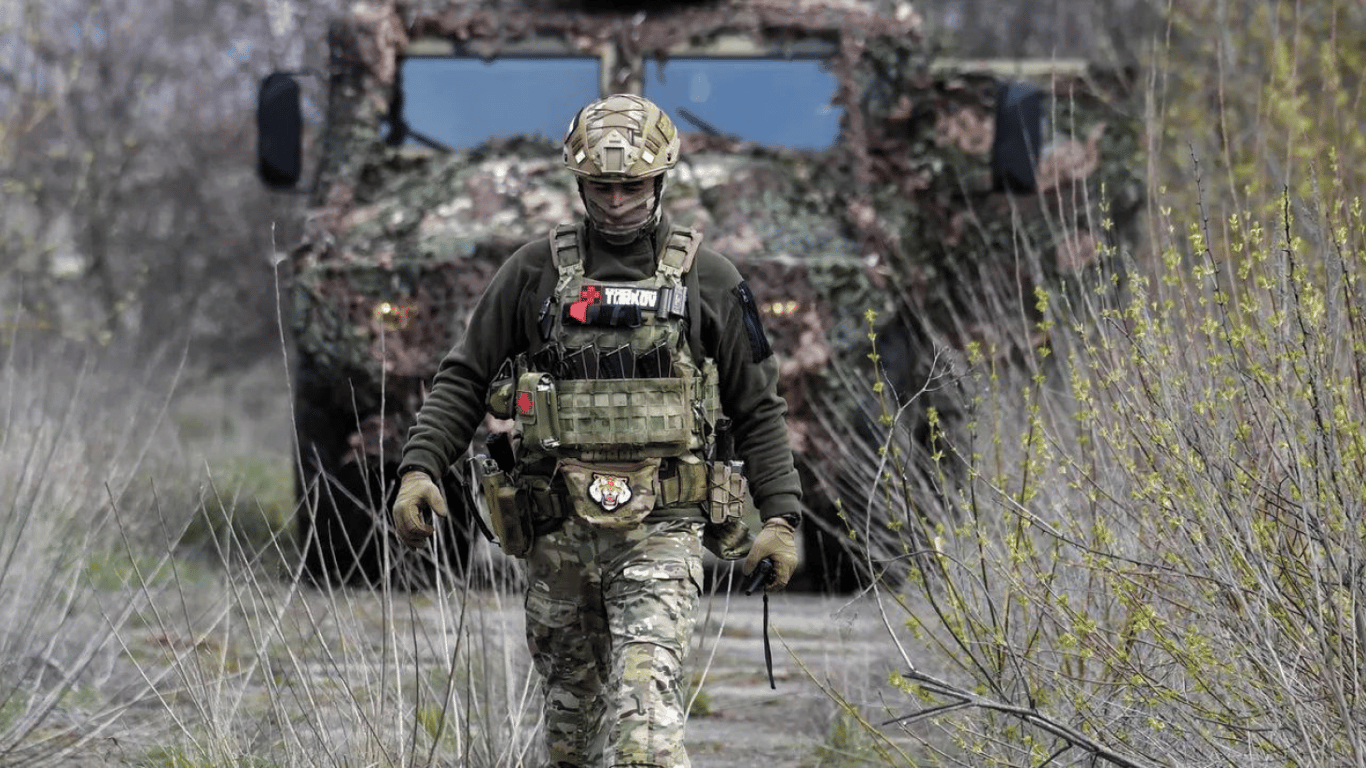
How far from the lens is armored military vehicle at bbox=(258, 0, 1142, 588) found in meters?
6.90

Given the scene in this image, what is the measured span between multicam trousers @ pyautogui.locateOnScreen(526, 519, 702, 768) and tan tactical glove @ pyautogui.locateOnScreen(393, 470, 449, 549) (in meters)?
0.27

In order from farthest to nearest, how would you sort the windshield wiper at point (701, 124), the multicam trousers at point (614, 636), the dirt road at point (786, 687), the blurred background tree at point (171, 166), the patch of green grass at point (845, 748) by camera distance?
the blurred background tree at point (171, 166) < the windshield wiper at point (701, 124) < the dirt road at point (786, 687) < the patch of green grass at point (845, 748) < the multicam trousers at point (614, 636)

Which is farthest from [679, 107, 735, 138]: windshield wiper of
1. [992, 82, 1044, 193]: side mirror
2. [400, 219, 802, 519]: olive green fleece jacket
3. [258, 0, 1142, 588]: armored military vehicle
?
[400, 219, 802, 519]: olive green fleece jacket

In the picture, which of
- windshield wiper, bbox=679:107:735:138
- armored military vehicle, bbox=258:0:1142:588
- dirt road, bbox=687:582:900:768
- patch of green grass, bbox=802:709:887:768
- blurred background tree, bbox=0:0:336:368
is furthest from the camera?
blurred background tree, bbox=0:0:336:368

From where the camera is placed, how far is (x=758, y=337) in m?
4.00

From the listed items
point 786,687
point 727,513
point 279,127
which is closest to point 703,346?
point 727,513

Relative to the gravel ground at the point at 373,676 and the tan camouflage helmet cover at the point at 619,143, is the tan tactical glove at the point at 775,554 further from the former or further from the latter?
the tan camouflage helmet cover at the point at 619,143

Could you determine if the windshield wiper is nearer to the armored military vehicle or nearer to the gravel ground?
the armored military vehicle

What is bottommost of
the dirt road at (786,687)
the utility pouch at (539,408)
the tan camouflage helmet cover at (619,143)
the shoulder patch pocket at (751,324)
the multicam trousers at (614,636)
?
the dirt road at (786,687)

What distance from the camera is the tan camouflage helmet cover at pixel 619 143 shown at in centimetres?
382

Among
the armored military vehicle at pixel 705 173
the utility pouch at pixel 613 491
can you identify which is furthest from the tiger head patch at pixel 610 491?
the armored military vehicle at pixel 705 173

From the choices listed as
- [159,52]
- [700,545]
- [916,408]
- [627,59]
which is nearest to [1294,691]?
[700,545]

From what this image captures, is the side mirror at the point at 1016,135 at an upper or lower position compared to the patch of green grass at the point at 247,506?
upper

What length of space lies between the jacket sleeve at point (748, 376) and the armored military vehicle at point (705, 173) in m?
2.79
